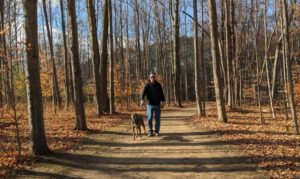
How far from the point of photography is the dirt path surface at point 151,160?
23.4 ft

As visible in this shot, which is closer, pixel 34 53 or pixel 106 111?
pixel 34 53

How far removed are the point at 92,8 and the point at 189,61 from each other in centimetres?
4552

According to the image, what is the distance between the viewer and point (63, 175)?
7.18 m

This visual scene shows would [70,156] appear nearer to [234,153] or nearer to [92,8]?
[234,153]

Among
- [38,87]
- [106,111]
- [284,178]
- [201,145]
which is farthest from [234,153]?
[106,111]

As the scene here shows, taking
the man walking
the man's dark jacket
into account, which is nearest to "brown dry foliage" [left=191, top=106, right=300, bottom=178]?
the man walking

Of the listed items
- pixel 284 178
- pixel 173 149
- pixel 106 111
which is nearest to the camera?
pixel 284 178

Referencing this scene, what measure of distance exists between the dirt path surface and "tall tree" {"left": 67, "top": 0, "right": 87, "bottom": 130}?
1.82 metres

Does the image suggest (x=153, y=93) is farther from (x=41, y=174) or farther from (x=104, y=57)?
(x=104, y=57)

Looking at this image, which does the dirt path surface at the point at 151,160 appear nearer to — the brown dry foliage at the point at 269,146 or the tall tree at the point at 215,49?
the brown dry foliage at the point at 269,146

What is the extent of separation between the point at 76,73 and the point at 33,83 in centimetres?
464

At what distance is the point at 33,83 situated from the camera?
334 inches

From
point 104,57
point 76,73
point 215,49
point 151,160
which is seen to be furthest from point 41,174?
point 104,57

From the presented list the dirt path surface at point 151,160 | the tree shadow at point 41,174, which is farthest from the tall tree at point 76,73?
the tree shadow at point 41,174
